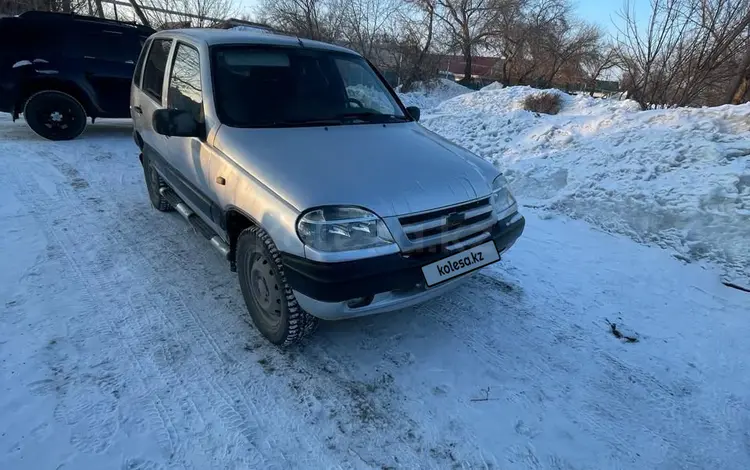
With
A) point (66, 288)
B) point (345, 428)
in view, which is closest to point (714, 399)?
point (345, 428)

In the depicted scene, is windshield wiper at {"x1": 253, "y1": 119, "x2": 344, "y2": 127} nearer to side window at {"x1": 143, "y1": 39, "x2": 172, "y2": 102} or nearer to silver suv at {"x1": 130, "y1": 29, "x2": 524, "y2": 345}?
silver suv at {"x1": 130, "y1": 29, "x2": 524, "y2": 345}

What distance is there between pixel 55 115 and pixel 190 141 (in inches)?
222

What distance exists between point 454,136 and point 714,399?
20.4 ft

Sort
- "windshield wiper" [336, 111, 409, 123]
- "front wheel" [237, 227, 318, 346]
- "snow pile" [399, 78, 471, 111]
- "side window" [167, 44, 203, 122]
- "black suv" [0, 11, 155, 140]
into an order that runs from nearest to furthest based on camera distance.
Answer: "front wheel" [237, 227, 318, 346] → "side window" [167, 44, 203, 122] → "windshield wiper" [336, 111, 409, 123] → "black suv" [0, 11, 155, 140] → "snow pile" [399, 78, 471, 111]

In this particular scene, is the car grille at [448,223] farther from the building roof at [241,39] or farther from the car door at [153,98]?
the car door at [153,98]

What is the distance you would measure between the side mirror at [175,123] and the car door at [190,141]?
0.25 ft

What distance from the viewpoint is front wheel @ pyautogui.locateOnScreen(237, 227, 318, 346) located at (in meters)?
2.49

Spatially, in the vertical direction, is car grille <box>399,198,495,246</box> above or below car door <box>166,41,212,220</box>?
below

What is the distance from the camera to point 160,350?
104 inches

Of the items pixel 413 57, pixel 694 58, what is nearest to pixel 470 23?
pixel 413 57

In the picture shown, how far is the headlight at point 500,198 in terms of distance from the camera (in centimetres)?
290

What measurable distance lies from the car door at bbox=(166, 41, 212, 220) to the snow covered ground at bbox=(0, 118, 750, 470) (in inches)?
27.4

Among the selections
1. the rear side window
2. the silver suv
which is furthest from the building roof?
the rear side window

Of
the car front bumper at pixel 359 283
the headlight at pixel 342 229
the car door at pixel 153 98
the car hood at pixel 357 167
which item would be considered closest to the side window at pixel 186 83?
the car door at pixel 153 98
